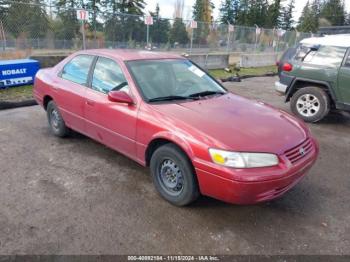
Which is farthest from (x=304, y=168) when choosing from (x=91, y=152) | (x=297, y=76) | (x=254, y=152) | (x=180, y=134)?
(x=297, y=76)

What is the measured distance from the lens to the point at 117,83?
12.3ft

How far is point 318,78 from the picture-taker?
6289 millimetres

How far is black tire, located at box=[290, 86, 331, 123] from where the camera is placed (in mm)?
6316

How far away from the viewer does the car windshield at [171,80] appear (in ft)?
11.7

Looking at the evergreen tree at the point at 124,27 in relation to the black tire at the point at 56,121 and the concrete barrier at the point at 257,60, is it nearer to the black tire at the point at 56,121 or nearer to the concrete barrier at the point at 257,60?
the concrete barrier at the point at 257,60

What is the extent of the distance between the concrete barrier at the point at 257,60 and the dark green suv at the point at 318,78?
32.0 ft

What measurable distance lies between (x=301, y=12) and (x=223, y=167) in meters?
80.7

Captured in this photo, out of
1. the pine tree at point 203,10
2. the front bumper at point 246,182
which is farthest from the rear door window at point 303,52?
the pine tree at point 203,10

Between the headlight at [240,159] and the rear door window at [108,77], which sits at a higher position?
the rear door window at [108,77]

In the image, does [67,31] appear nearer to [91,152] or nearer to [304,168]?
[91,152]

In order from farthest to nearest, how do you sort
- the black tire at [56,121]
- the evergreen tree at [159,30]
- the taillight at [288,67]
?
the evergreen tree at [159,30]
the taillight at [288,67]
the black tire at [56,121]

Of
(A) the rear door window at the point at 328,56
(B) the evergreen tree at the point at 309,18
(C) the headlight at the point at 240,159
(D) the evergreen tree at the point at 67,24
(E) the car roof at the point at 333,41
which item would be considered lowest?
(C) the headlight at the point at 240,159

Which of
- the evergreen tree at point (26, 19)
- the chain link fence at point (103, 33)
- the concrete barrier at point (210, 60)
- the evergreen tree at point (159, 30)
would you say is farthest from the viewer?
the evergreen tree at point (159, 30)

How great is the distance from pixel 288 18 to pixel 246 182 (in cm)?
7626
